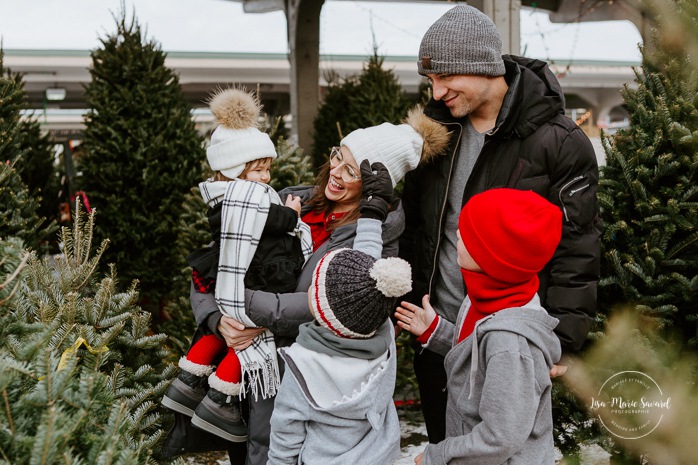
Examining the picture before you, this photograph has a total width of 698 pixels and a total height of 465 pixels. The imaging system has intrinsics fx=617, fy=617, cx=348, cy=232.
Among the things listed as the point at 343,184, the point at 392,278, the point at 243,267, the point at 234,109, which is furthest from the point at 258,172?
the point at 392,278

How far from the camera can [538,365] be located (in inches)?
73.3

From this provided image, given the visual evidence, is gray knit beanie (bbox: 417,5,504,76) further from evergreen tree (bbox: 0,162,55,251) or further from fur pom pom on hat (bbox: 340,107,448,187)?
evergreen tree (bbox: 0,162,55,251)

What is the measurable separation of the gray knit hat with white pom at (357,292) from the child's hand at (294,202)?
30.1 inches

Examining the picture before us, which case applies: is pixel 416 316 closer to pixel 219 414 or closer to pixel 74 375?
pixel 219 414

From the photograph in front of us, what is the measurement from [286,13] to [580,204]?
11.4m

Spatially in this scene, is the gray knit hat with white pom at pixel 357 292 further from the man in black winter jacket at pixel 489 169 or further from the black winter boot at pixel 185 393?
the black winter boot at pixel 185 393

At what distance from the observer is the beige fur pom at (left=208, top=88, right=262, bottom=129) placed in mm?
2703

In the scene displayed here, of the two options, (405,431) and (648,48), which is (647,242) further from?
(405,431)

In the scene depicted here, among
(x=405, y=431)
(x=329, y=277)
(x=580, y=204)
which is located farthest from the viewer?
(x=405, y=431)

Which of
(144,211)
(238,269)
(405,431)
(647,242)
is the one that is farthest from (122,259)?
(647,242)

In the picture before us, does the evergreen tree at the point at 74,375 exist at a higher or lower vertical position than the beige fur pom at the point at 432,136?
lower

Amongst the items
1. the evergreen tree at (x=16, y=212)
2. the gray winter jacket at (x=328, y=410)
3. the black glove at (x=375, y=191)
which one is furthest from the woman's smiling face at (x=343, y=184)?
the evergreen tree at (x=16, y=212)

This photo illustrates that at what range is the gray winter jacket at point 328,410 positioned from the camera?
1.98 metres

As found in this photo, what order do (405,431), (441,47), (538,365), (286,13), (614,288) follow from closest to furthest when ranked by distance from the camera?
(538,365), (441,47), (614,288), (405,431), (286,13)
